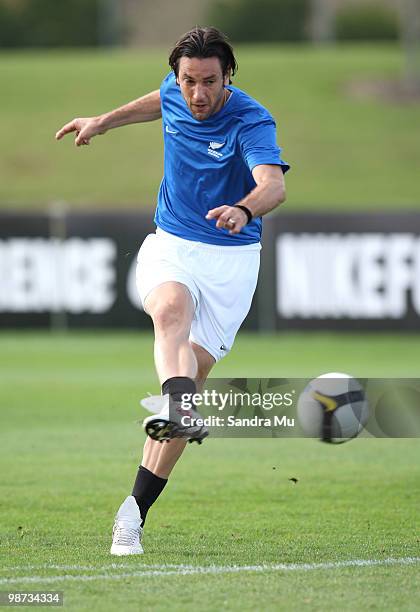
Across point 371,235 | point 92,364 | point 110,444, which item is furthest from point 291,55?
point 110,444

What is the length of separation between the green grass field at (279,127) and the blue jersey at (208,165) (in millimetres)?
23402

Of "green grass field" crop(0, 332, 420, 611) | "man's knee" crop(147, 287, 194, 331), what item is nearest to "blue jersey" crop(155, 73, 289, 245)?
"man's knee" crop(147, 287, 194, 331)

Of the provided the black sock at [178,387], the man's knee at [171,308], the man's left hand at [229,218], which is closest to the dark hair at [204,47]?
the man's left hand at [229,218]

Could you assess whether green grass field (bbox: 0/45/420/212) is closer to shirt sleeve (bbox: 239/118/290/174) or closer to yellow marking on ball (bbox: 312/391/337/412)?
yellow marking on ball (bbox: 312/391/337/412)

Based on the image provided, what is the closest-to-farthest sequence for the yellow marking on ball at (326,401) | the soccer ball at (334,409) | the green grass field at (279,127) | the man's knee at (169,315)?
1. the man's knee at (169,315)
2. the soccer ball at (334,409)
3. the yellow marking on ball at (326,401)
4. the green grass field at (279,127)

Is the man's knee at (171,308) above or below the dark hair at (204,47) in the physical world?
below

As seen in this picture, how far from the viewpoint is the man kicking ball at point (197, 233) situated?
21.0 feet

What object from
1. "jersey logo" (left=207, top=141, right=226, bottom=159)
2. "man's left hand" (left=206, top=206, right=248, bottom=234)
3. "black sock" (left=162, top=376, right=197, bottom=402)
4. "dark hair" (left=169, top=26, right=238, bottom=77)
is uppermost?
"dark hair" (left=169, top=26, right=238, bottom=77)

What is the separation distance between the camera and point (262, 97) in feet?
132

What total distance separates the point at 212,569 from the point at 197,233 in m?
1.72

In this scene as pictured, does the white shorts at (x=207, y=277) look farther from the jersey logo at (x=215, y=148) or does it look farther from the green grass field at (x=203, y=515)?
the green grass field at (x=203, y=515)

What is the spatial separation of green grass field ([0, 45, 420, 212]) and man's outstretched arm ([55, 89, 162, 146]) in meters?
23.0

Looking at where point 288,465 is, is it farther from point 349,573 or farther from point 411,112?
point 411,112

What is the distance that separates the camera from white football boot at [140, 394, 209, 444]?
5.98 metres
